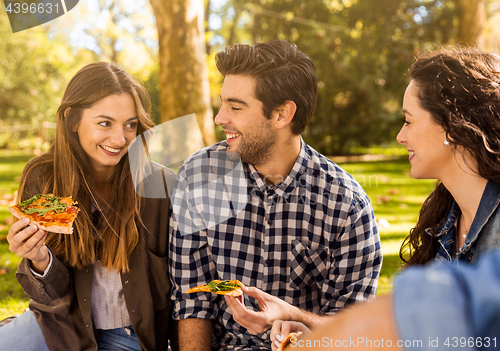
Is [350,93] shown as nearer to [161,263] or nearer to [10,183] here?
[161,263]

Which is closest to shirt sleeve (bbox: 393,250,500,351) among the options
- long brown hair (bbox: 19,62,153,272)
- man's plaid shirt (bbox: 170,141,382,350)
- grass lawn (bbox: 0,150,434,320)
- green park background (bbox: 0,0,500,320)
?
man's plaid shirt (bbox: 170,141,382,350)

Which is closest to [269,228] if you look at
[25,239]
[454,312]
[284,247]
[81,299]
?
[284,247]

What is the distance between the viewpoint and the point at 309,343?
57 cm

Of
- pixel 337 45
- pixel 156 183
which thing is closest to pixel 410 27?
pixel 337 45

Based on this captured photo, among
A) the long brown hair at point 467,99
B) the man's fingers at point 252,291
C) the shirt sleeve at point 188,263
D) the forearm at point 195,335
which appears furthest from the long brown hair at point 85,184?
the long brown hair at point 467,99

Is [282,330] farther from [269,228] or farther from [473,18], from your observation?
[473,18]

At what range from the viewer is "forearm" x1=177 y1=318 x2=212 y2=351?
2.24m

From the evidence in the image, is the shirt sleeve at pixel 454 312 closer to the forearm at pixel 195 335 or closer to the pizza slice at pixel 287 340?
the pizza slice at pixel 287 340

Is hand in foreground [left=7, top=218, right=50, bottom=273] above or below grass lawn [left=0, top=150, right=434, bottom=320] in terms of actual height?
above

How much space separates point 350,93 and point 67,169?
7.28 metres

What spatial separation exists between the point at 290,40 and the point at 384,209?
5.42 meters

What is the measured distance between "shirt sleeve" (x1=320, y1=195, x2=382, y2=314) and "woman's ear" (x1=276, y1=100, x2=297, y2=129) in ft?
2.18

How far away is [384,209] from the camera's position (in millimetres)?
5766

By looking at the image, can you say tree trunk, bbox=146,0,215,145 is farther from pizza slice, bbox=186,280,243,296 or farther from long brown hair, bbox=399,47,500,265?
long brown hair, bbox=399,47,500,265
